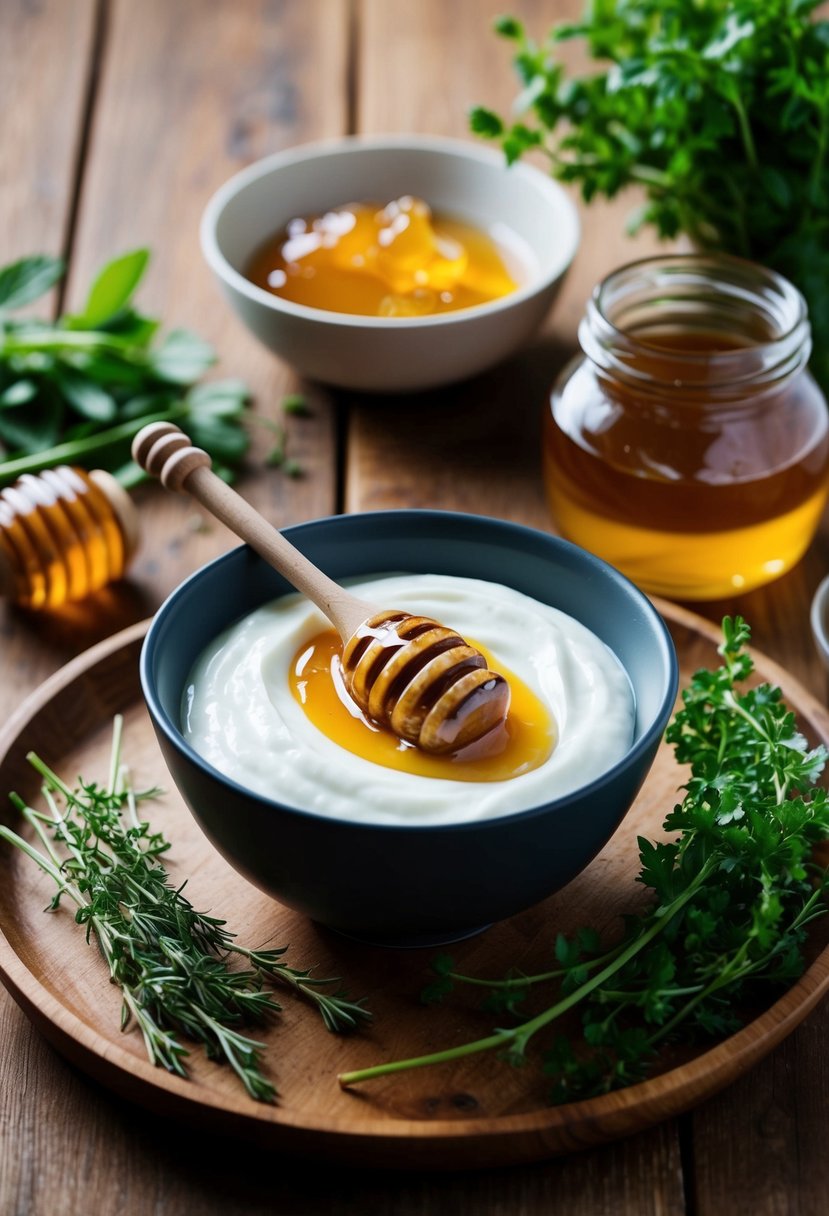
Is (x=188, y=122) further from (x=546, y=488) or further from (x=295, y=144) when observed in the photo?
(x=546, y=488)

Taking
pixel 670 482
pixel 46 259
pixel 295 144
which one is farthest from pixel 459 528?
pixel 295 144

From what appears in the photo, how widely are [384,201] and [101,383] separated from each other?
68 cm

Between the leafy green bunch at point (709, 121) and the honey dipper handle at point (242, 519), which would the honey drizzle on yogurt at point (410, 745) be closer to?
the honey dipper handle at point (242, 519)

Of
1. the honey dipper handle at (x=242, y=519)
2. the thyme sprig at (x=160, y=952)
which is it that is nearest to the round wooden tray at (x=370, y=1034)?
the thyme sprig at (x=160, y=952)

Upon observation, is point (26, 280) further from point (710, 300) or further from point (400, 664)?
point (400, 664)

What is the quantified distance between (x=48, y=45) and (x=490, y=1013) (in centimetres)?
271

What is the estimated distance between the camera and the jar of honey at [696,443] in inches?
75.4

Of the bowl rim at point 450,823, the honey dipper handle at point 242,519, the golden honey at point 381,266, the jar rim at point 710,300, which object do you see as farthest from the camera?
the golden honey at point 381,266

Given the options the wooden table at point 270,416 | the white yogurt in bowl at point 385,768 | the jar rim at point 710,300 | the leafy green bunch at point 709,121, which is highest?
the leafy green bunch at point 709,121

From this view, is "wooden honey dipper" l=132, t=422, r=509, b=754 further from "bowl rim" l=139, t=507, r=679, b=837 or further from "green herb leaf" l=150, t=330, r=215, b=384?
"green herb leaf" l=150, t=330, r=215, b=384

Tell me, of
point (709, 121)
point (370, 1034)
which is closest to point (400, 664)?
point (370, 1034)

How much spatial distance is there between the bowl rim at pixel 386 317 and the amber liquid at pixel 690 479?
0.27m

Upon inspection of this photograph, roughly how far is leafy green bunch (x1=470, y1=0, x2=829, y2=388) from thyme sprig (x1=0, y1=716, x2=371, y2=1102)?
1.21 metres

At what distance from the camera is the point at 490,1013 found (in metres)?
1.39
